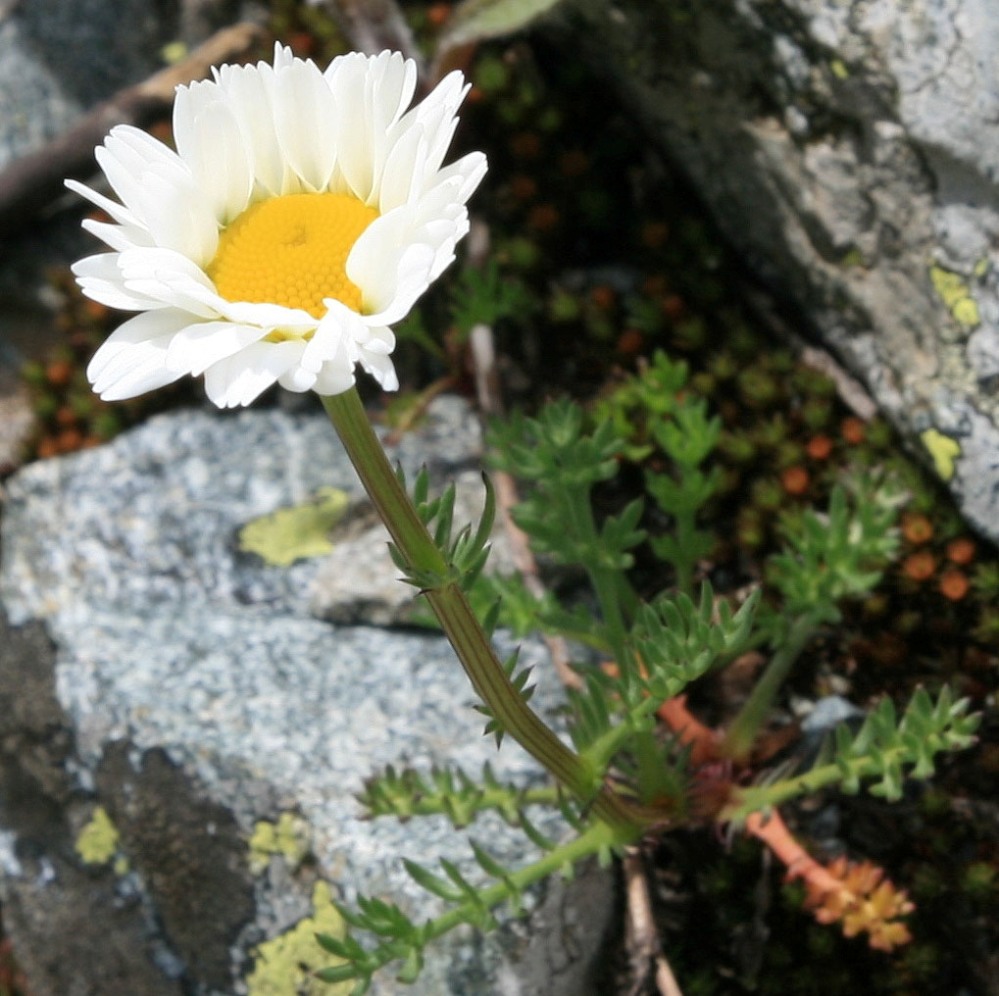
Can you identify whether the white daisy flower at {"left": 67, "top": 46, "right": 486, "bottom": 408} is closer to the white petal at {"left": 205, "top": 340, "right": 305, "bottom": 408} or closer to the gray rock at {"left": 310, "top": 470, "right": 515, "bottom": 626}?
the white petal at {"left": 205, "top": 340, "right": 305, "bottom": 408}

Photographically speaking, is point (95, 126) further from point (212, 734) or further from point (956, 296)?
point (956, 296)

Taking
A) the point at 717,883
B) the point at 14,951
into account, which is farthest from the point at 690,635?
the point at 14,951

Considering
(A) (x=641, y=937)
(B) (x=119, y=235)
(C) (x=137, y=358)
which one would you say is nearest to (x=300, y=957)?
(A) (x=641, y=937)

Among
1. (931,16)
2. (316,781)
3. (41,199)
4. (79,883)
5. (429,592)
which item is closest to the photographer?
(429,592)

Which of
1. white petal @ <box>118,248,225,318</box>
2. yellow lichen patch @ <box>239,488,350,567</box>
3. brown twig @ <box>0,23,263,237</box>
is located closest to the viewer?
white petal @ <box>118,248,225,318</box>

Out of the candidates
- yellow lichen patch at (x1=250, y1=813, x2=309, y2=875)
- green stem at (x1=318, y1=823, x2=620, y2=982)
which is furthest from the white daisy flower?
yellow lichen patch at (x1=250, y1=813, x2=309, y2=875)

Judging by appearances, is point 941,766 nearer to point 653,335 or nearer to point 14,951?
point 653,335

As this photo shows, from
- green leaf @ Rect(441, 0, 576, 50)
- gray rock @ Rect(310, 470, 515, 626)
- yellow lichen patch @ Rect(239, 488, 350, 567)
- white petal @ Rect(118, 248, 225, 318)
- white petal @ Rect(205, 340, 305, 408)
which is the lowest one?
gray rock @ Rect(310, 470, 515, 626)
